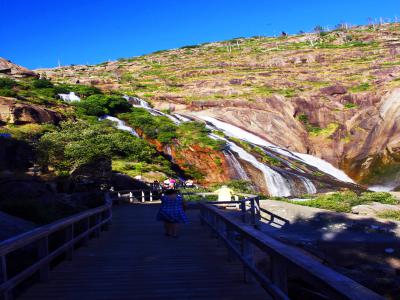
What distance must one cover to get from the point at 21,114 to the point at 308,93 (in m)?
43.6

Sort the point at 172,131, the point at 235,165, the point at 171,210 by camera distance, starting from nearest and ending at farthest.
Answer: the point at 171,210 → the point at 235,165 → the point at 172,131

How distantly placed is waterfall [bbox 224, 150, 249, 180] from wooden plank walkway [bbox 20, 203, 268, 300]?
28171mm

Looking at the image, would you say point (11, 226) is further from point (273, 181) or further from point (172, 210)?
point (273, 181)

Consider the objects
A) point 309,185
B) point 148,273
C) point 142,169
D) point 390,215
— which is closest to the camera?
point 148,273

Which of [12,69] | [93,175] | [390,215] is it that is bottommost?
[390,215]

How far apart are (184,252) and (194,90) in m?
67.0

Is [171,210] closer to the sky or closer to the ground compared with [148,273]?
closer to the sky

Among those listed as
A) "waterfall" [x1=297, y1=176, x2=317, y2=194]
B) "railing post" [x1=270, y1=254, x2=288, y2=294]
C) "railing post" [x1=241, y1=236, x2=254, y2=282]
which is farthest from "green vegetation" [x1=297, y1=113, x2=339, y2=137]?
"railing post" [x1=270, y1=254, x2=288, y2=294]

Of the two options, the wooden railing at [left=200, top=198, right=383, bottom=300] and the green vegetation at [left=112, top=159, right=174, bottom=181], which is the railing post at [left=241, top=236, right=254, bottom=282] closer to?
the wooden railing at [left=200, top=198, right=383, bottom=300]

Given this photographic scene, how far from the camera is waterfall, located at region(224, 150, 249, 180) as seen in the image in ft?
128

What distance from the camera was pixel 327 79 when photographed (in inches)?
2995

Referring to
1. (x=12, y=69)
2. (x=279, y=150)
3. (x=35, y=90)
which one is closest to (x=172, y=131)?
(x=279, y=150)

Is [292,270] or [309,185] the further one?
[309,185]

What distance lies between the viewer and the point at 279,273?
4.42 meters
